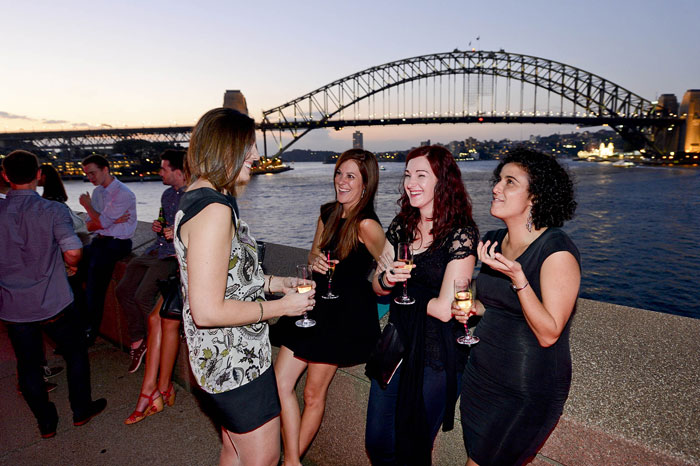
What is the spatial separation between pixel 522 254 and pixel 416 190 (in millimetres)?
542

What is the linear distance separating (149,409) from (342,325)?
5.31ft

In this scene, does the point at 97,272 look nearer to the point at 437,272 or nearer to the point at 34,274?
the point at 34,274

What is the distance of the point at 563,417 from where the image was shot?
1430 mm

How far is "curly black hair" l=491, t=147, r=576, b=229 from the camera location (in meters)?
1.54

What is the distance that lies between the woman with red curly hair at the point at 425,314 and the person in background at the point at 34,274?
1.82m

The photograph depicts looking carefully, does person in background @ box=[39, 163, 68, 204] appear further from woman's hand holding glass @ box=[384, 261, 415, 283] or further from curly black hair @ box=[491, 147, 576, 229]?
curly black hair @ box=[491, 147, 576, 229]

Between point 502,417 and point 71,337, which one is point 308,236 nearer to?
point 71,337

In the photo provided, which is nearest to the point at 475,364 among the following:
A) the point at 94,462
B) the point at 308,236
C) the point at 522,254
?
the point at 522,254

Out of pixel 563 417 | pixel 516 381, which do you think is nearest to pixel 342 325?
pixel 516 381

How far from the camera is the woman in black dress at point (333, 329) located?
1.91 meters

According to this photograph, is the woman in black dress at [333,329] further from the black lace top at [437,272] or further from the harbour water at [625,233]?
the harbour water at [625,233]

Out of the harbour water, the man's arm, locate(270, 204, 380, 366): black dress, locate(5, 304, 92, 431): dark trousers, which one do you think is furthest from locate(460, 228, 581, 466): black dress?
the harbour water

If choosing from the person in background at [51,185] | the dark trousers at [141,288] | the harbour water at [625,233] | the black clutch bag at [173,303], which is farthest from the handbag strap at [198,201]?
the harbour water at [625,233]

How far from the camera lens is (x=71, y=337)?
8.36 feet
